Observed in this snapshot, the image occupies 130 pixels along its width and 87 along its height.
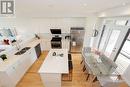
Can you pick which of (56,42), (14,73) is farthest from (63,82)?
(56,42)

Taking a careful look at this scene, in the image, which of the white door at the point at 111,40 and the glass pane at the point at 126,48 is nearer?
the glass pane at the point at 126,48

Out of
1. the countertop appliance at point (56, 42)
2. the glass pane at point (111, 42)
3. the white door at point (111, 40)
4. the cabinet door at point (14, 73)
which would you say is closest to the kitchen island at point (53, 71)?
the cabinet door at point (14, 73)

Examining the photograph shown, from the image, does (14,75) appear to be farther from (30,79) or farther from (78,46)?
(78,46)

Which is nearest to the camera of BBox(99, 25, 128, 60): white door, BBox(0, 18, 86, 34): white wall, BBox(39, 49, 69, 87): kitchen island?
BBox(39, 49, 69, 87): kitchen island

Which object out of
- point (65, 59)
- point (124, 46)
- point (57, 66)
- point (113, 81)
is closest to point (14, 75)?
point (57, 66)

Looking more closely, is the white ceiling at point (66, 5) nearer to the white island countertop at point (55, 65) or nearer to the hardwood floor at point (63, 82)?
the white island countertop at point (55, 65)

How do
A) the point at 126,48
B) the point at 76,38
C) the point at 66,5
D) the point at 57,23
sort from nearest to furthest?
the point at 66,5 < the point at 126,48 < the point at 76,38 < the point at 57,23

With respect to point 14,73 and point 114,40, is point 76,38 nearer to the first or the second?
point 114,40

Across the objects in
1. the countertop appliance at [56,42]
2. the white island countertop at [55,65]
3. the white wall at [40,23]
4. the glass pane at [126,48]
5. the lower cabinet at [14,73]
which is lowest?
the lower cabinet at [14,73]

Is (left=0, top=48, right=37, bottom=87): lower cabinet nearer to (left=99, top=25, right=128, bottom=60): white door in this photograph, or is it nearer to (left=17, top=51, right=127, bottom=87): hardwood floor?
(left=17, top=51, right=127, bottom=87): hardwood floor

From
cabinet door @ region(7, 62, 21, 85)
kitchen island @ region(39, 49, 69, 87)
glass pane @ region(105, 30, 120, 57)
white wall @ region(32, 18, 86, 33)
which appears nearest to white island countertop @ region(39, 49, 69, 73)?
kitchen island @ region(39, 49, 69, 87)

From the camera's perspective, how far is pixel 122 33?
3.56 meters

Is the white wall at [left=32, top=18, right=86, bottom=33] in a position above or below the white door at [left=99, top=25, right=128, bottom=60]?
above

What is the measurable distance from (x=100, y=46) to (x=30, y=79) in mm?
3572
